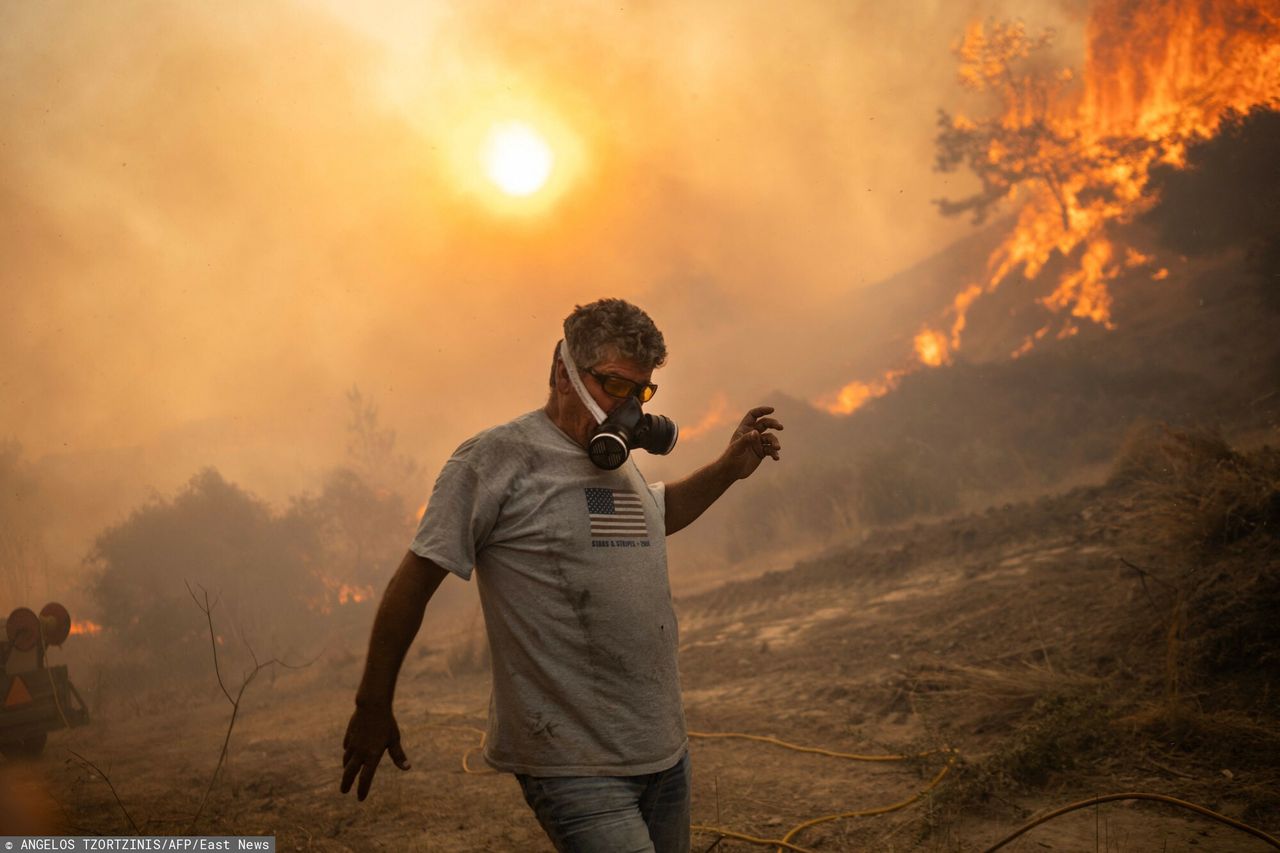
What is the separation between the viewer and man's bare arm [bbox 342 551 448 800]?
205cm

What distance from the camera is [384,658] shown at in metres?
2.05

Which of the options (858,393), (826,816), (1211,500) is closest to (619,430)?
(826,816)

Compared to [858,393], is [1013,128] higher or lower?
higher

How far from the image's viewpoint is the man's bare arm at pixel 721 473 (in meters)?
2.79

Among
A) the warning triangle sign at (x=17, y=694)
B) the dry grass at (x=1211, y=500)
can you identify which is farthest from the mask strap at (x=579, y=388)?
the warning triangle sign at (x=17, y=694)

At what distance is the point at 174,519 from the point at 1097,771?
94.7 feet

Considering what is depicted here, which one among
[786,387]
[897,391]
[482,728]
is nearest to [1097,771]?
[482,728]

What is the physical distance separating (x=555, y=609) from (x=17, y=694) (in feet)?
31.6

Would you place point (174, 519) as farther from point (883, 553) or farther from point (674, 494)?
point (674, 494)

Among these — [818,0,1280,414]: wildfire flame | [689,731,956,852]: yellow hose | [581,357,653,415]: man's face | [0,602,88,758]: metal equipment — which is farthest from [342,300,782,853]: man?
[818,0,1280,414]: wildfire flame

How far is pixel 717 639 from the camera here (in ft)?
38.3

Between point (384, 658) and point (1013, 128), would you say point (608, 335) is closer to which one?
point (384, 658)

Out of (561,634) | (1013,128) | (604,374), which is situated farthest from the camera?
(1013,128)

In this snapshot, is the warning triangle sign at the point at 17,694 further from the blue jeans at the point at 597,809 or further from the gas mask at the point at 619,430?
the gas mask at the point at 619,430
